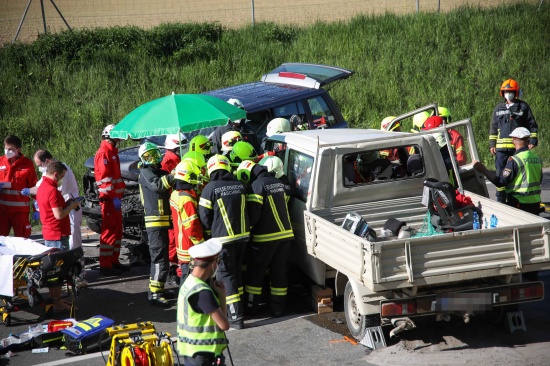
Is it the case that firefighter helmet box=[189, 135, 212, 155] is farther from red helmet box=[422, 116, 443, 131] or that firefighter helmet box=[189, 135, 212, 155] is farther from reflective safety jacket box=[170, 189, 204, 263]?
red helmet box=[422, 116, 443, 131]

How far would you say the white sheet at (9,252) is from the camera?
8.30m

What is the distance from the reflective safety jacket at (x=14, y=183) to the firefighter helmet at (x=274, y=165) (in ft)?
11.4

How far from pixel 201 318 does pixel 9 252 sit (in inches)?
157

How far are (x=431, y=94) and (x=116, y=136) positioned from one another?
11.3m

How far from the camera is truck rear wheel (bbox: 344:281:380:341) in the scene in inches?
301

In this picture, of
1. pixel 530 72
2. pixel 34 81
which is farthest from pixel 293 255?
pixel 530 72

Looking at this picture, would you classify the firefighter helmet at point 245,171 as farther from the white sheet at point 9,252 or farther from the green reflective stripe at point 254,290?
the white sheet at point 9,252

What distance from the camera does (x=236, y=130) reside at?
11398 mm

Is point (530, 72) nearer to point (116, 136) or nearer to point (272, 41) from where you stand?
point (272, 41)

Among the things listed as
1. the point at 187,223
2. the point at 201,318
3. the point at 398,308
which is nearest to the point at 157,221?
the point at 187,223

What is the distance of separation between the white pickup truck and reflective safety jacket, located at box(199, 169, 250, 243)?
69 centimetres

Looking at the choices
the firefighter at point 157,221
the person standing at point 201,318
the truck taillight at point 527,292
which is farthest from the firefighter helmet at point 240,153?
the person standing at point 201,318

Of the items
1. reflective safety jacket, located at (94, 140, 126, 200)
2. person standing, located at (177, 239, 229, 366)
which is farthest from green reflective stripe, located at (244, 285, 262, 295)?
person standing, located at (177, 239, 229, 366)

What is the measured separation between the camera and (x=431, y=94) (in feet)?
64.5
